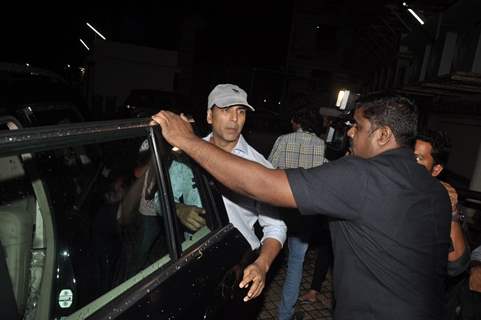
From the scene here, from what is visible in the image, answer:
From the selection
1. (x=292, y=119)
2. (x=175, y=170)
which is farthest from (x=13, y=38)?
(x=175, y=170)

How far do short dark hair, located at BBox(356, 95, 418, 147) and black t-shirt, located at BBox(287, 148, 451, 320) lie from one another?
122 mm

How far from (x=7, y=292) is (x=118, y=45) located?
2126cm

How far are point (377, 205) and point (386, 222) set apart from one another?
9 centimetres

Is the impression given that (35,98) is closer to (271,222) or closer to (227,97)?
A: (227,97)

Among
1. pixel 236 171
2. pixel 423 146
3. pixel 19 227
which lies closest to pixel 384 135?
pixel 236 171

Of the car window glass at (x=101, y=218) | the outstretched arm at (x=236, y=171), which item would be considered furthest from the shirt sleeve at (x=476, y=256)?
the car window glass at (x=101, y=218)

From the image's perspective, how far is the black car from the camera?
53.1 inches

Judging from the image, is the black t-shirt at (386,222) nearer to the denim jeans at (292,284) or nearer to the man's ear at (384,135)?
the man's ear at (384,135)

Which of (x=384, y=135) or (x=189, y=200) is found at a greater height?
(x=384, y=135)

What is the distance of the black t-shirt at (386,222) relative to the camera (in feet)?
5.62

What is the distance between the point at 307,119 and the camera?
4.43 meters

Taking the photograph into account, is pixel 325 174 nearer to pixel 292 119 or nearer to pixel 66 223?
pixel 66 223

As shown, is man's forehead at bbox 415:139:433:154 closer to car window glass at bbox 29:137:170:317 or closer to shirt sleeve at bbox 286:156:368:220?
shirt sleeve at bbox 286:156:368:220

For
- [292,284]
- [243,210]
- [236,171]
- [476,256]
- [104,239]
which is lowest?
[292,284]
